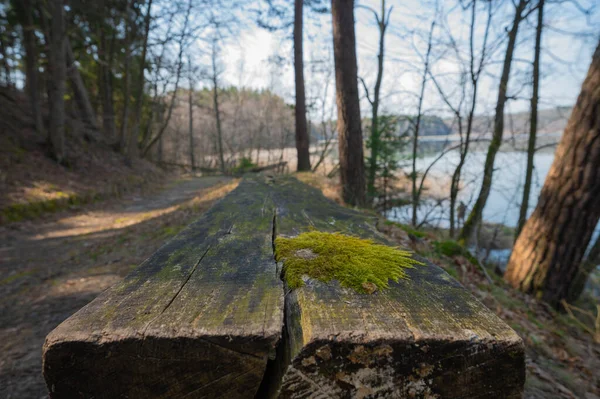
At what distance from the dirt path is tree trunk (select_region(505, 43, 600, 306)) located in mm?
5784

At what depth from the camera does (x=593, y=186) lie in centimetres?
A: 416

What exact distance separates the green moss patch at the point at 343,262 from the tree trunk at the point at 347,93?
4969 mm

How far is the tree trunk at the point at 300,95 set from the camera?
1198cm

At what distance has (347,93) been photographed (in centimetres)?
642

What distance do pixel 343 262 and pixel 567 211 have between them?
457 cm

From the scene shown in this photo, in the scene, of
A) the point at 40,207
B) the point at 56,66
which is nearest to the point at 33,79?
the point at 56,66

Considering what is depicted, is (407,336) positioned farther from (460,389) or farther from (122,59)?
(122,59)

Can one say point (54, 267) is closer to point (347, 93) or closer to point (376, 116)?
point (347, 93)

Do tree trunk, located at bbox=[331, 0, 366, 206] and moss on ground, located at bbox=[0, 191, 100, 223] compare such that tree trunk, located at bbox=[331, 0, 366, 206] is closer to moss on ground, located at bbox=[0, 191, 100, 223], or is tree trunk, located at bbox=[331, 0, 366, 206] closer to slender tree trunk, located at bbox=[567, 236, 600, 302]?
slender tree trunk, located at bbox=[567, 236, 600, 302]

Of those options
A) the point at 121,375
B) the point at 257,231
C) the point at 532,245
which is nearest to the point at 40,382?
the point at 257,231

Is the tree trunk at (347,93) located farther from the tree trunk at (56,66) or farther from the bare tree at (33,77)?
the bare tree at (33,77)

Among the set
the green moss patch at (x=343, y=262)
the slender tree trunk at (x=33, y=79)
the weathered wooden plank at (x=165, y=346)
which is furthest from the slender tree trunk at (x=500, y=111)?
the slender tree trunk at (x=33, y=79)

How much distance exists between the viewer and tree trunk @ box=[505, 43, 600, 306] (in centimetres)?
415

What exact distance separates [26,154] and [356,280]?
11.8m
